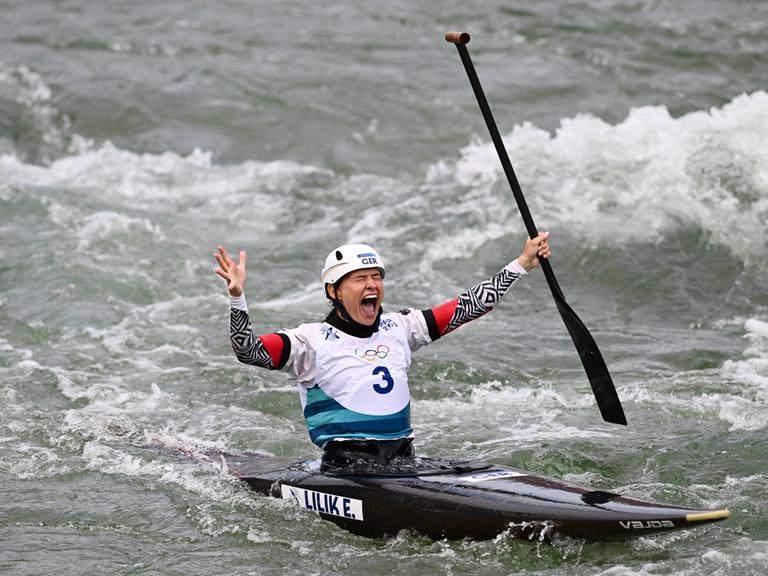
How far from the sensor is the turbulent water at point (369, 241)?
6.77m

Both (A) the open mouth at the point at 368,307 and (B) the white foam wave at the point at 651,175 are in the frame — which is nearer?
(A) the open mouth at the point at 368,307

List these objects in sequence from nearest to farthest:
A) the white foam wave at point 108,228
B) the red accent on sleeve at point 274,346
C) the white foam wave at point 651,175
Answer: the red accent on sleeve at point 274,346
the white foam wave at point 651,175
the white foam wave at point 108,228

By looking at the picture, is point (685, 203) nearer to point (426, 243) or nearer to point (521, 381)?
point (426, 243)

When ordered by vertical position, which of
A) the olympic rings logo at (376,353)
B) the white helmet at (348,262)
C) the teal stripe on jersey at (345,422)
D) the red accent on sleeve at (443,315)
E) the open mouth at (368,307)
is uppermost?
the white helmet at (348,262)

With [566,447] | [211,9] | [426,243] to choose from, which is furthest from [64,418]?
[211,9]

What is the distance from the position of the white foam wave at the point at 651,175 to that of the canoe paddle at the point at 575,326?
4.78 metres

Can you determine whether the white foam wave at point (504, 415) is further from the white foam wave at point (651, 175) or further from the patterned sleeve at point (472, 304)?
the white foam wave at point (651, 175)

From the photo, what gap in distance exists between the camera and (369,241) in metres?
12.3

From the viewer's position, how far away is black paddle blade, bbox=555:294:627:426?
22.8 ft

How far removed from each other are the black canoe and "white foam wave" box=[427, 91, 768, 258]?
19.2 ft

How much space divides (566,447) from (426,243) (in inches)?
188

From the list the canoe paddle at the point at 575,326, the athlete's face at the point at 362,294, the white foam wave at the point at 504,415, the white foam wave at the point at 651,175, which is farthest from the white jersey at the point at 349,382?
the white foam wave at the point at 651,175

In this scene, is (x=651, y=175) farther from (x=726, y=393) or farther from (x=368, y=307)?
(x=368, y=307)

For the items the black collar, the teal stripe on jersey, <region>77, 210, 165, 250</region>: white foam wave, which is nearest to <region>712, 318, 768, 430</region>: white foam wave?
the teal stripe on jersey
